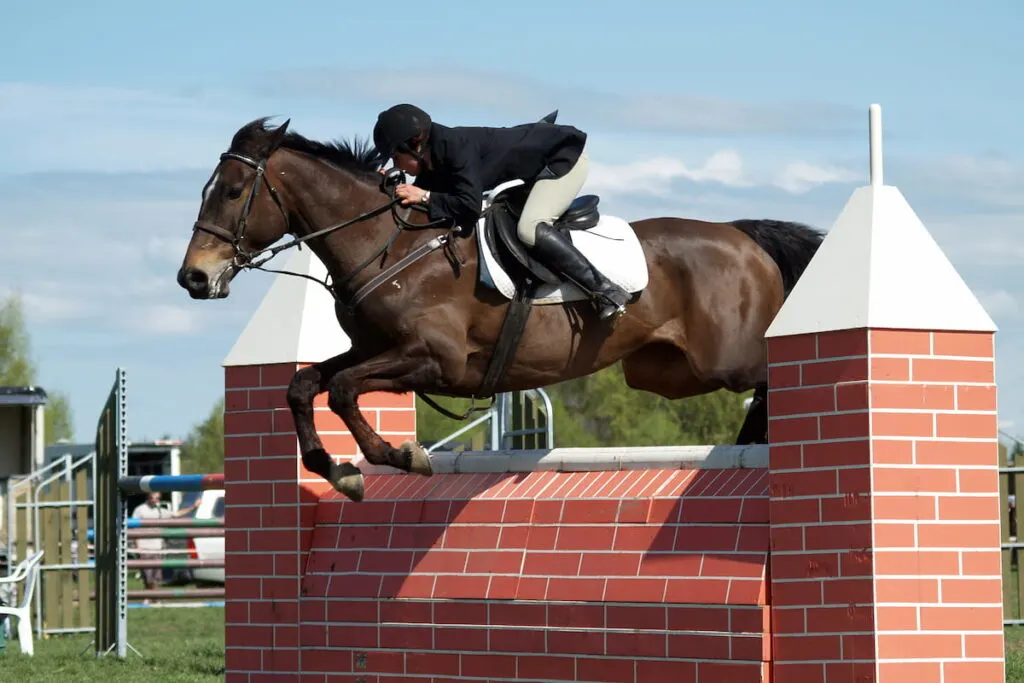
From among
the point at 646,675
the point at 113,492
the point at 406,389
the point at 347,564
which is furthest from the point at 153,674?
the point at 646,675

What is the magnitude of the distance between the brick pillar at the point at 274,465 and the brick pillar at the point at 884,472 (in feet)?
7.66

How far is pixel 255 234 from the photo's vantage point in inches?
263

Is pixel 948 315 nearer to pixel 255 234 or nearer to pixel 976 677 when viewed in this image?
pixel 976 677

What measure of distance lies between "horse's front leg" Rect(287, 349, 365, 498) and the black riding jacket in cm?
70

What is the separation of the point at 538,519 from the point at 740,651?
1.10m

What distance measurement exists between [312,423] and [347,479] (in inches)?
10.7

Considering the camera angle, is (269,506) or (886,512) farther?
(269,506)

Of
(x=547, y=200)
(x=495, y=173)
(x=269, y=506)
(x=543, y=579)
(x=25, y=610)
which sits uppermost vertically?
(x=495, y=173)

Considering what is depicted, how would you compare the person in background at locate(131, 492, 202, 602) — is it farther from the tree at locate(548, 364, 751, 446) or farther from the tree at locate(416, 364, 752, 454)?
the tree at locate(548, 364, 751, 446)

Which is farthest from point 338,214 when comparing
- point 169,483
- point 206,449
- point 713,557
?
point 206,449

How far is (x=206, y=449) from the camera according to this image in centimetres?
4572

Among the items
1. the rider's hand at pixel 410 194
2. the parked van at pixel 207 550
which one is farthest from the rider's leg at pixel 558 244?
the parked van at pixel 207 550

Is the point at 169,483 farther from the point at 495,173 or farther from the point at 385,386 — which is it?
the point at 495,173

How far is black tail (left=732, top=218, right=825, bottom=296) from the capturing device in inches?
284
